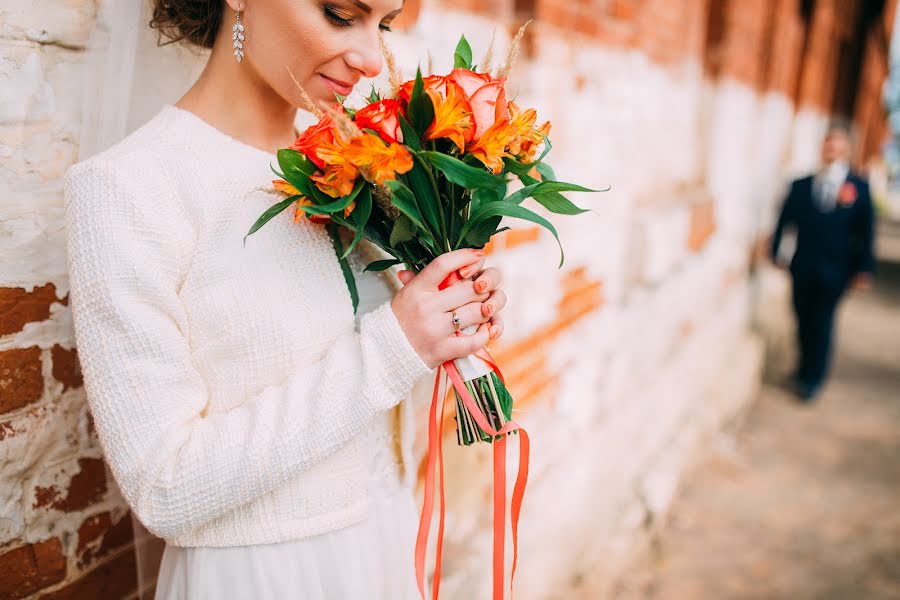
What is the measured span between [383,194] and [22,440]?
0.92 meters

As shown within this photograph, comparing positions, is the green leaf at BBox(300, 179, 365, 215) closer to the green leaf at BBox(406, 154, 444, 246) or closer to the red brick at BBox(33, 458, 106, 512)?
the green leaf at BBox(406, 154, 444, 246)

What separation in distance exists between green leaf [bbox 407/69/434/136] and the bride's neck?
0.44 m

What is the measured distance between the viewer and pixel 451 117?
1061 millimetres

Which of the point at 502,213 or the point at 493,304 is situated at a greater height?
the point at 502,213

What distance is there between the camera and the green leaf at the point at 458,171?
1.06 m

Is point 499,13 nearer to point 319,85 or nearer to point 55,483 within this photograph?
point 319,85

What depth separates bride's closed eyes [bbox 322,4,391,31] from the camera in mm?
1195

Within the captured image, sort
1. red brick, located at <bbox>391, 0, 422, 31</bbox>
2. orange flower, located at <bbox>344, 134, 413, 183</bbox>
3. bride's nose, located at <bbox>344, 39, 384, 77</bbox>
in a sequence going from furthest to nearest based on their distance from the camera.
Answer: red brick, located at <bbox>391, 0, 422, 31</bbox>
bride's nose, located at <bbox>344, 39, 384, 77</bbox>
orange flower, located at <bbox>344, 134, 413, 183</bbox>

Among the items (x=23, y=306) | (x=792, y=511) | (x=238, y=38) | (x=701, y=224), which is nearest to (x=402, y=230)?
(x=238, y=38)

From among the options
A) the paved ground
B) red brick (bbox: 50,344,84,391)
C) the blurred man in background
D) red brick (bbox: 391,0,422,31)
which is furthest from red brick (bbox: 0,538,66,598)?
the blurred man in background

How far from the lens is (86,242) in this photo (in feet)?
3.49

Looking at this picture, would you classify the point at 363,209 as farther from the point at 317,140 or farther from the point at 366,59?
the point at 366,59

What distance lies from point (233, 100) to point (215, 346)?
514mm

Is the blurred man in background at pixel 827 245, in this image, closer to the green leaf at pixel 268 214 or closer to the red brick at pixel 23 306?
the green leaf at pixel 268 214
